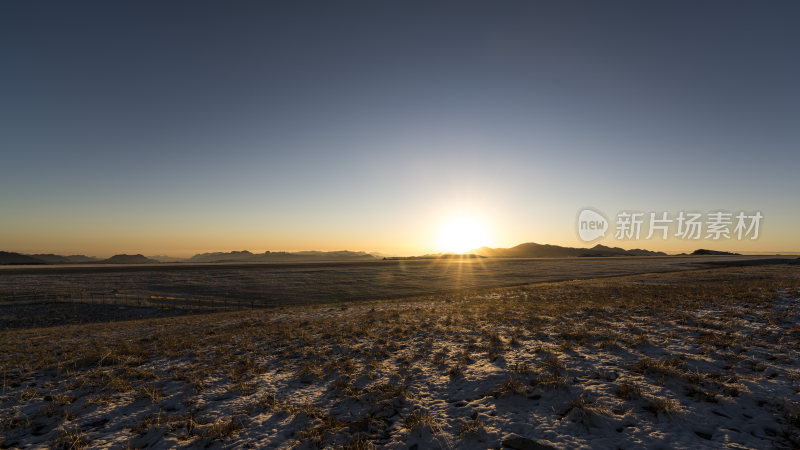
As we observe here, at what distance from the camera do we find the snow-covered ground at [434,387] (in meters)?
6.25

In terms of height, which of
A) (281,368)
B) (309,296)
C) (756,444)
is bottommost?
(309,296)

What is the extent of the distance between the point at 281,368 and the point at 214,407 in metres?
2.73

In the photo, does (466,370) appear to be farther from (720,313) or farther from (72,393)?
(720,313)

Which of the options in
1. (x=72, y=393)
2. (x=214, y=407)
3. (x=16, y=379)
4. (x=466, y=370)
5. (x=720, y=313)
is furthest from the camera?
(x=720, y=313)

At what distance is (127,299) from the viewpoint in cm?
3669

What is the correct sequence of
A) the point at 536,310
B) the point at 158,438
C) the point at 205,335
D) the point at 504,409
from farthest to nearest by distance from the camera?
the point at 536,310 → the point at 205,335 → the point at 504,409 → the point at 158,438

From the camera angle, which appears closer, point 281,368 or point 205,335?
point 281,368

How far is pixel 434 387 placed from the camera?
855cm

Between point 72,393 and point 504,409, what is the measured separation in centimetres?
1127

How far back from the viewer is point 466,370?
9469 millimetres

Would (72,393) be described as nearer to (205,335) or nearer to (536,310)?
(205,335)

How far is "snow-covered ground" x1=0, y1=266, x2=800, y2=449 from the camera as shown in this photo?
6246 mm

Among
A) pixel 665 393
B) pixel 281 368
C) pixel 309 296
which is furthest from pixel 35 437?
pixel 309 296

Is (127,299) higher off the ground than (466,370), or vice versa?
(466,370)
